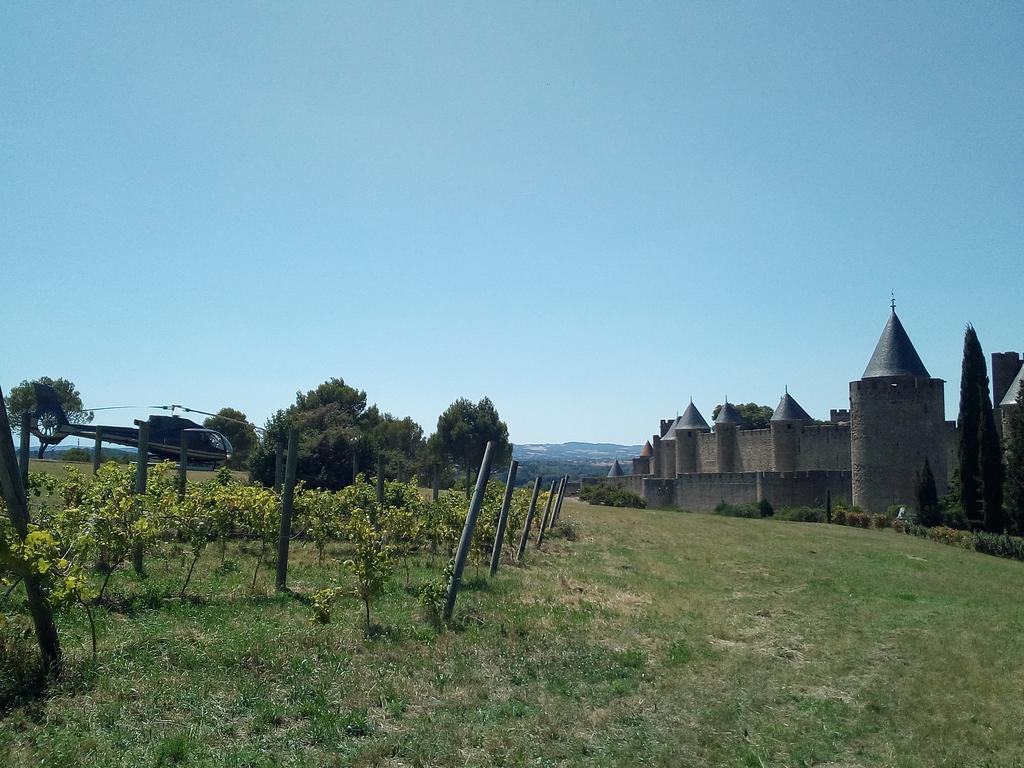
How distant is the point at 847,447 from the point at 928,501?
1151cm

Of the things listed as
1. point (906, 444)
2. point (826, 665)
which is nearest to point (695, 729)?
point (826, 665)

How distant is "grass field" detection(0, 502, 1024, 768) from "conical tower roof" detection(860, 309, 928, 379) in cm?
2925

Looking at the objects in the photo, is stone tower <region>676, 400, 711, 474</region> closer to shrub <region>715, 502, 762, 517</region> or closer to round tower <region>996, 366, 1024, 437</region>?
shrub <region>715, 502, 762, 517</region>

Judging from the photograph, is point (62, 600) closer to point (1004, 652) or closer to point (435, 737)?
point (435, 737)

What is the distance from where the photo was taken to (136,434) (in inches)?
1030

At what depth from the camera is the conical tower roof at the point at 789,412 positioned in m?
49.4

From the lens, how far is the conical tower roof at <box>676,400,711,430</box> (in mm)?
58562

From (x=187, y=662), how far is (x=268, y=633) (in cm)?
111

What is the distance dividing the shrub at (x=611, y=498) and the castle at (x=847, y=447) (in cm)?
455

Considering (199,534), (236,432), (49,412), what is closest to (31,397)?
(236,432)

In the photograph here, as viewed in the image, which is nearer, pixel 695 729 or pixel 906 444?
pixel 695 729

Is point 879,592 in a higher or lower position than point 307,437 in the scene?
lower

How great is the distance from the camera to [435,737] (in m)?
5.73

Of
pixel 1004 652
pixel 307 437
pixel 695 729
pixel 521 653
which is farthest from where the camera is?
pixel 307 437
